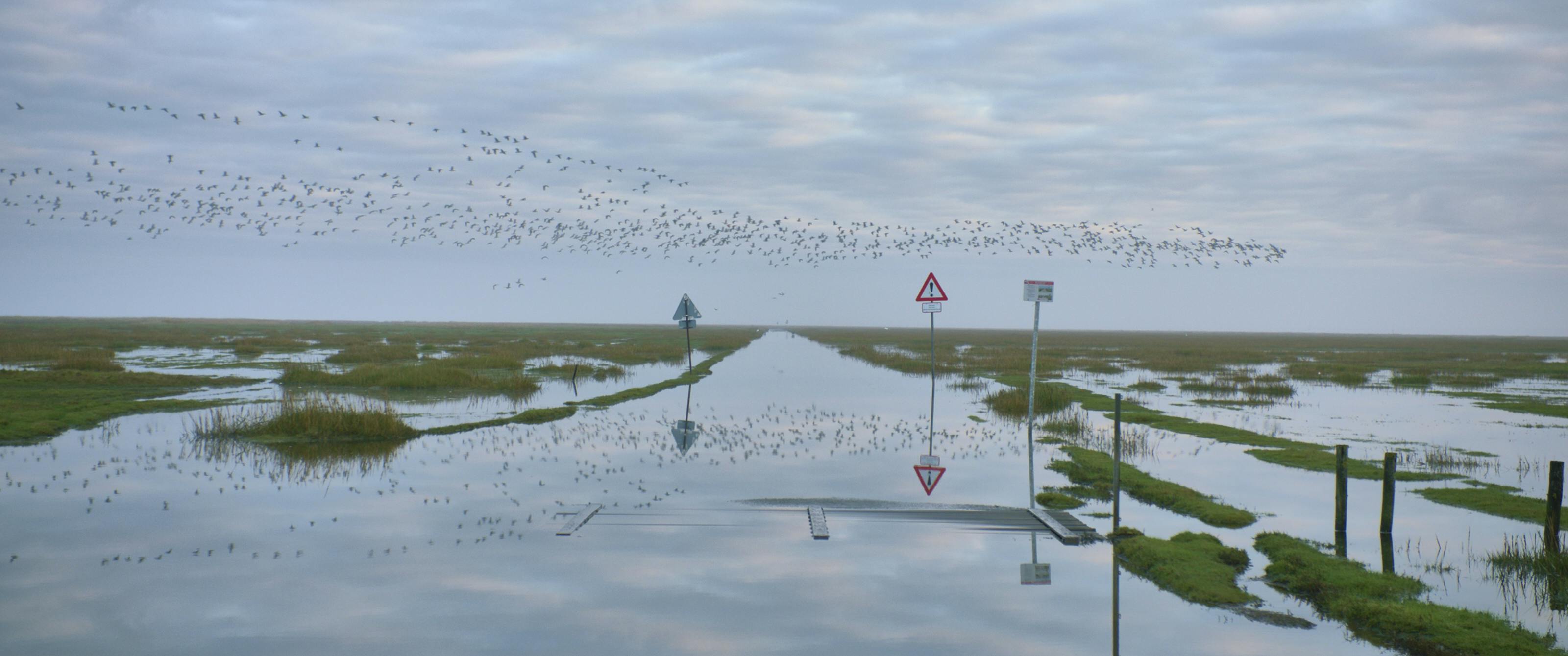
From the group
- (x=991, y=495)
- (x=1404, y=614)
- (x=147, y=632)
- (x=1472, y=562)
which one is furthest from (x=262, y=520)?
(x=1472, y=562)

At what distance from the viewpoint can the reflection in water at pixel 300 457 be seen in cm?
1564

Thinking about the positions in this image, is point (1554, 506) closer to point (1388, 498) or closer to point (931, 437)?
point (1388, 498)

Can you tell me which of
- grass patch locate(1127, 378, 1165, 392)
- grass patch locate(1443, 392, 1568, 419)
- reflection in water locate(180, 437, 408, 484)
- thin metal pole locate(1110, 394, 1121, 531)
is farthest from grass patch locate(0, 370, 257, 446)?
grass patch locate(1443, 392, 1568, 419)

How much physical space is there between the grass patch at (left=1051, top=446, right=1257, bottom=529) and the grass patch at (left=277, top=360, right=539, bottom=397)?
20.2m

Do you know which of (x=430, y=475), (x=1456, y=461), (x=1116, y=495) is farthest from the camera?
(x=1456, y=461)

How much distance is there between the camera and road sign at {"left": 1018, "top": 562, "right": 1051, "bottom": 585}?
9344 millimetres

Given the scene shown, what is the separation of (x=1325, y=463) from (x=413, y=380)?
27862mm

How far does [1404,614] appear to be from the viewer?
26.6 feet

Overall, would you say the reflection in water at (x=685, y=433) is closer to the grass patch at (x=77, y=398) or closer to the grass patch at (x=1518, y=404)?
the grass patch at (x=77, y=398)

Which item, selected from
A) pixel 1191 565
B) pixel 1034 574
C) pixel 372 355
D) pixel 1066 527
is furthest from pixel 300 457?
pixel 372 355

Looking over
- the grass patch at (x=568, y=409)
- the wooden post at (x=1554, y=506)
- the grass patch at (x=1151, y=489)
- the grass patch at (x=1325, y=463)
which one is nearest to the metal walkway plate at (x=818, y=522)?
the grass patch at (x=1151, y=489)

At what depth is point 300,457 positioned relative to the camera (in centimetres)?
1748

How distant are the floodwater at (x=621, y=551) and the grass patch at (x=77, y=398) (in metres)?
1.98

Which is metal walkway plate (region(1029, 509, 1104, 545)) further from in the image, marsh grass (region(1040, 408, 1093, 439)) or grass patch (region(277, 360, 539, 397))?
grass patch (region(277, 360, 539, 397))
